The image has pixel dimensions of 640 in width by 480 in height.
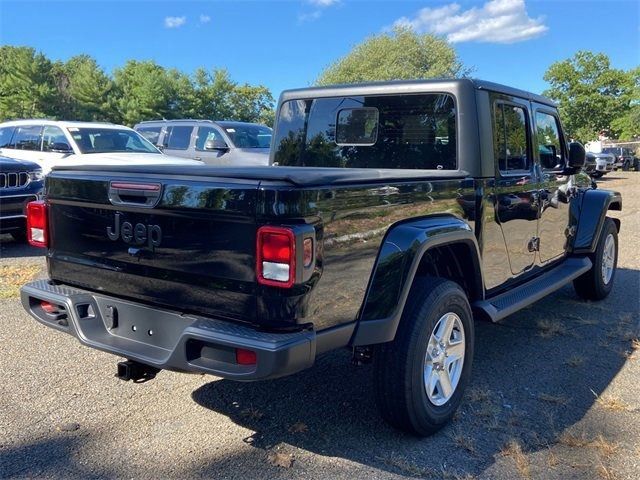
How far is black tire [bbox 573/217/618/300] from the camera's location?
566 cm

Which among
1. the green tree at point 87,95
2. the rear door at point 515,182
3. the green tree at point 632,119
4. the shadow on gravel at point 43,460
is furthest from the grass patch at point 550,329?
the green tree at point 87,95

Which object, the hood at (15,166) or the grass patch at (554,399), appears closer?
the grass patch at (554,399)

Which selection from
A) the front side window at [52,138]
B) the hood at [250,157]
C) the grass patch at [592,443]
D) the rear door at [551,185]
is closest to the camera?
the grass patch at [592,443]

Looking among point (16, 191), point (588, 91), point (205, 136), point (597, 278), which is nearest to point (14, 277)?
point (16, 191)

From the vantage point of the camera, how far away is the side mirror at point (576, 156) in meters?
4.98

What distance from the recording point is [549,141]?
16.2 feet

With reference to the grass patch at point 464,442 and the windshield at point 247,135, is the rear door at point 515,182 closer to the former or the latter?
the grass patch at point 464,442

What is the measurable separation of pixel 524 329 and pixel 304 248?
3.35 m

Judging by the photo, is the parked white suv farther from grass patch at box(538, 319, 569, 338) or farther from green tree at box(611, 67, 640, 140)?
green tree at box(611, 67, 640, 140)

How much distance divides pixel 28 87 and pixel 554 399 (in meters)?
47.7

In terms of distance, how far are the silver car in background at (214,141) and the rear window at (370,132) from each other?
6504 mm

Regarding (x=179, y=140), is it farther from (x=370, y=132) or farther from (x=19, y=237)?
(x=370, y=132)

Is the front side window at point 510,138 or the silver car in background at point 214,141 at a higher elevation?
the silver car in background at point 214,141

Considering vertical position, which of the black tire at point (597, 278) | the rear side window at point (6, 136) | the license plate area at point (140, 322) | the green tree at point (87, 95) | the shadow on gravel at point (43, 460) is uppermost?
the green tree at point (87, 95)
